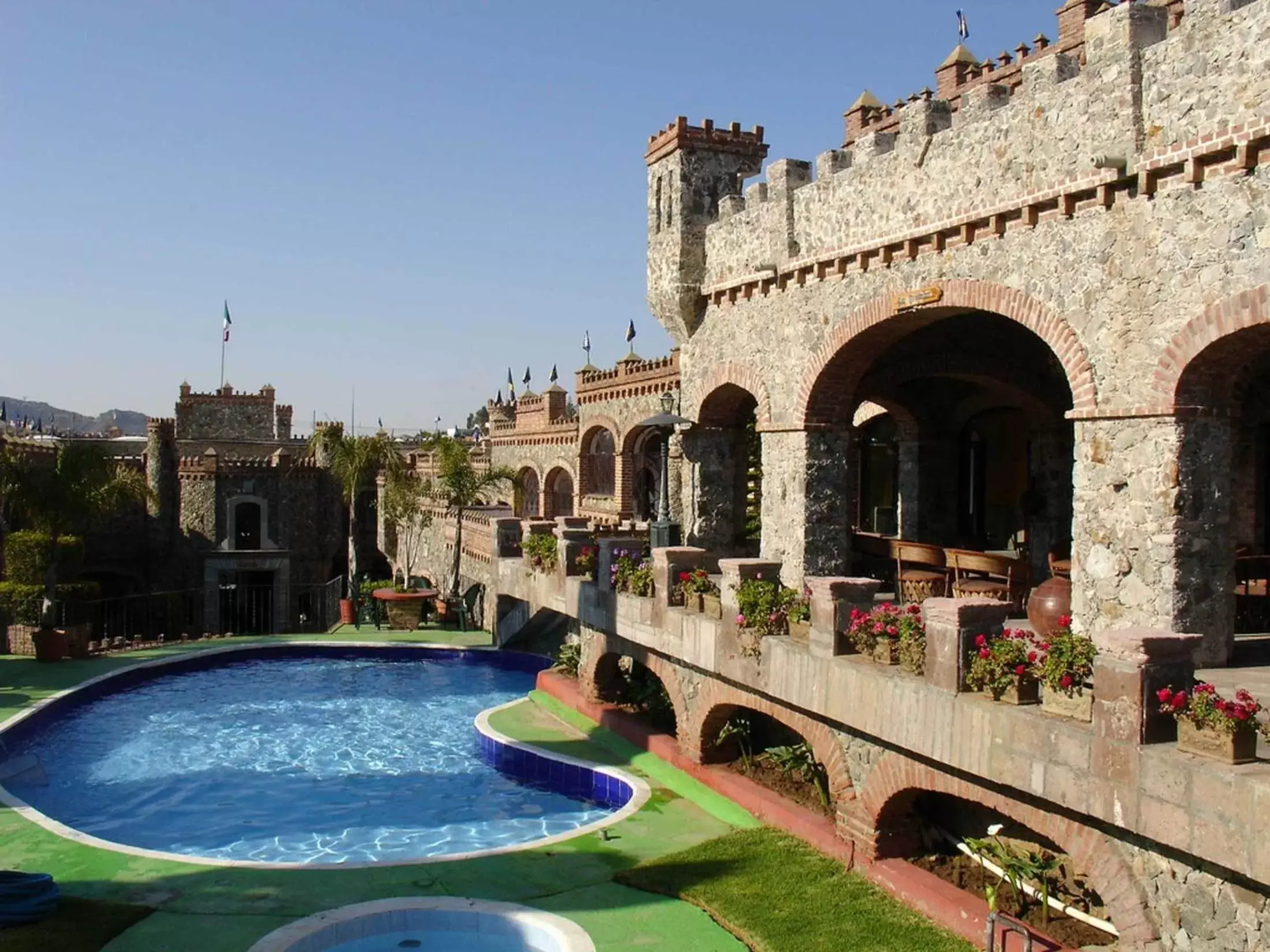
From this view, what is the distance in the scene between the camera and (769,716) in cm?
1259

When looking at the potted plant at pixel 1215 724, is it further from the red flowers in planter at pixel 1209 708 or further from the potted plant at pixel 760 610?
the potted plant at pixel 760 610

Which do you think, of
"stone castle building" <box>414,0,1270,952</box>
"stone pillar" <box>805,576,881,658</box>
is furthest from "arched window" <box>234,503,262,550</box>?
"stone pillar" <box>805,576,881,658</box>

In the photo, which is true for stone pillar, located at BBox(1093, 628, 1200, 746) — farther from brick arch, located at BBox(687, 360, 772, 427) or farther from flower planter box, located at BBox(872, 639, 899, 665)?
brick arch, located at BBox(687, 360, 772, 427)

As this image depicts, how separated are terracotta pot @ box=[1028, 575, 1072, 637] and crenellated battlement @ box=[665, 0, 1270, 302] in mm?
3495

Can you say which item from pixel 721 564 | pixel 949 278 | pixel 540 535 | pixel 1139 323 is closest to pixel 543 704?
pixel 540 535

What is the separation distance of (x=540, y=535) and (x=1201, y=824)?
12.6 m

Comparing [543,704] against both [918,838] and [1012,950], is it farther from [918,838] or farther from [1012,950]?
[1012,950]

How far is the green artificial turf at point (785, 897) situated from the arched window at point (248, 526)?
33.0 m

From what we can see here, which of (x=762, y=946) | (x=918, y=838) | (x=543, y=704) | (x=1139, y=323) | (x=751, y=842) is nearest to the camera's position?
(x=762, y=946)

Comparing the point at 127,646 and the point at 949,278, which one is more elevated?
the point at 949,278

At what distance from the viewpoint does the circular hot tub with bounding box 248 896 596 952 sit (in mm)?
9195

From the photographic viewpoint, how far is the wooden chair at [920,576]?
43.3ft

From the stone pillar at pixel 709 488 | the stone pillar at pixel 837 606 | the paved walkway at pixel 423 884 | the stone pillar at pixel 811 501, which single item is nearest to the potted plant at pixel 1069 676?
the stone pillar at pixel 837 606

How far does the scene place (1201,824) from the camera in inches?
267
